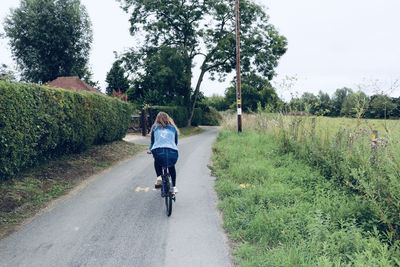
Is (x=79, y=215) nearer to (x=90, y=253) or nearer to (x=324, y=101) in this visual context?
(x=90, y=253)

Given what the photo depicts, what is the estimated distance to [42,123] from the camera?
11211 mm

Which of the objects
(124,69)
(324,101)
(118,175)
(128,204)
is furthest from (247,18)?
(128,204)

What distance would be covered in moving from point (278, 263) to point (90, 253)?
2.70m

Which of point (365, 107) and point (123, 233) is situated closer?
point (123, 233)

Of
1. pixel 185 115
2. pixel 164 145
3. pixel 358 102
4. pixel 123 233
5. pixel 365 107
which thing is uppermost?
pixel 358 102

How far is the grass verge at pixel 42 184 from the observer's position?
8.15 metres

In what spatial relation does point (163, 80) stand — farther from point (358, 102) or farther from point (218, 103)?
point (218, 103)

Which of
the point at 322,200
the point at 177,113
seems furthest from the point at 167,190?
the point at 177,113

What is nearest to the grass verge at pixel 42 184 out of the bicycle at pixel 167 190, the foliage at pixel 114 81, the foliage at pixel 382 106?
the bicycle at pixel 167 190

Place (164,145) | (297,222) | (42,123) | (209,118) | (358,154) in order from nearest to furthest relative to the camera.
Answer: (297,222) < (358,154) < (164,145) < (42,123) < (209,118)

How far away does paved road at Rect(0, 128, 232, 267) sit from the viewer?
5.59 m

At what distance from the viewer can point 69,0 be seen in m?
44.4

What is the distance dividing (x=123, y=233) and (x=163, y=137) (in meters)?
2.44

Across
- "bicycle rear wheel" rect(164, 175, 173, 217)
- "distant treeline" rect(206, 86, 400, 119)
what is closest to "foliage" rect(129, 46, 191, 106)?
"distant treeline" rect(206, 86, 400, 119)
